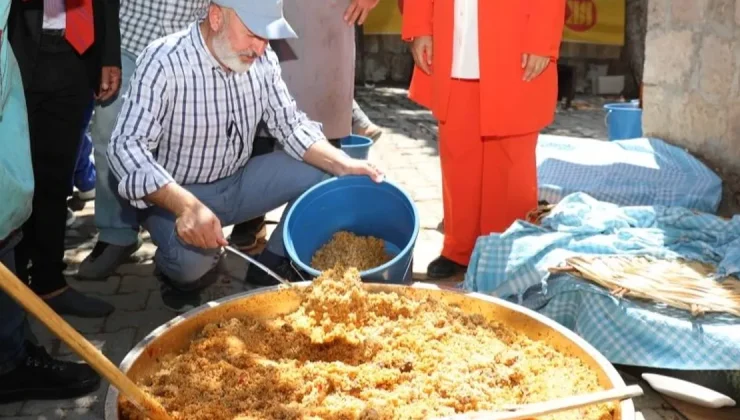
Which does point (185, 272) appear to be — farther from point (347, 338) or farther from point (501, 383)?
point (501, 383)

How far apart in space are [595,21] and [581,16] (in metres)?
0.19

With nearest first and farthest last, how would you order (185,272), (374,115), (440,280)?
(185,272)
(440,280)
(374,115)

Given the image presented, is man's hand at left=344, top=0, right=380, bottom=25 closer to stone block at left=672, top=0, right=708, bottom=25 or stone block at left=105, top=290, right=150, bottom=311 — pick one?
stone block at left=105, top=290, right=150, bottom=311

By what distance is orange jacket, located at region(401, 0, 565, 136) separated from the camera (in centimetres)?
356

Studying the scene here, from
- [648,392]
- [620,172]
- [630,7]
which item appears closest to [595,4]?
[630,7]

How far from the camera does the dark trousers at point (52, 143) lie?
3.21m

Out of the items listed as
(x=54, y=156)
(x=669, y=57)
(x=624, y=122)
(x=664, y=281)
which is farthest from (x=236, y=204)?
(x=624, y=122)

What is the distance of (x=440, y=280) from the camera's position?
3.93 meters

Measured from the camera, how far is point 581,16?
10.7 meters

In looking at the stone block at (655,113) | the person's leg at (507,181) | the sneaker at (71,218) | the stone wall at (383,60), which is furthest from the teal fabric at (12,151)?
the stone wall at (383,60)

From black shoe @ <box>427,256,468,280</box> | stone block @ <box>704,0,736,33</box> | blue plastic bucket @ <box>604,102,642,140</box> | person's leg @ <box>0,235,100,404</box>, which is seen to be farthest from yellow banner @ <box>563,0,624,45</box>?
person's leg @ <box>0,235,100,404</box>

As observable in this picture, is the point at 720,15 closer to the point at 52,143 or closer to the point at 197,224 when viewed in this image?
the point at 197,224

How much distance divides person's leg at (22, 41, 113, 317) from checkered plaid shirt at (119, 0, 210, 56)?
1.47ft

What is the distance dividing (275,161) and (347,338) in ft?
4.36
